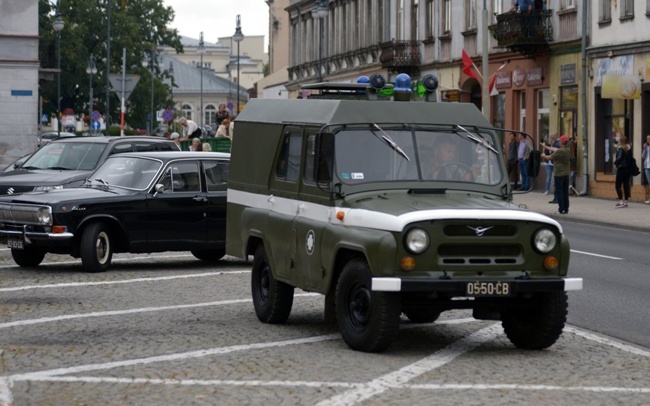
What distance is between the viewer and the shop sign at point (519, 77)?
47.7 m

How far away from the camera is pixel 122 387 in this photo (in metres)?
9.56

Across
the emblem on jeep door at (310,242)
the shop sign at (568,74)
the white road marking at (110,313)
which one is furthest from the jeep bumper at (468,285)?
the shop sign at (568,74)

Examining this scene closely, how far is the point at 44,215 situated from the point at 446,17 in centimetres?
3841

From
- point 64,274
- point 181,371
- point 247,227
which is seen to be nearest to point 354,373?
point 181,371

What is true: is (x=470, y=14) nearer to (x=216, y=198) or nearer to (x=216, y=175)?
(x=216, y=175)

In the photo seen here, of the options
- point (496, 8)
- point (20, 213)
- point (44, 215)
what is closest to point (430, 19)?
point (496, 8)

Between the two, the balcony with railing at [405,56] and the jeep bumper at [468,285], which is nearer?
the jeep bumper at [468,285]

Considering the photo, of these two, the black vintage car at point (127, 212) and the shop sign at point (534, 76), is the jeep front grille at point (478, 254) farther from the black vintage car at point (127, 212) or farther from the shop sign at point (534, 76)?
the shop sign at point (534, 76)

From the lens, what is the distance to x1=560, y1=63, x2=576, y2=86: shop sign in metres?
43.8

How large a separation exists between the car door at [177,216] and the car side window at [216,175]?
0.20 metres

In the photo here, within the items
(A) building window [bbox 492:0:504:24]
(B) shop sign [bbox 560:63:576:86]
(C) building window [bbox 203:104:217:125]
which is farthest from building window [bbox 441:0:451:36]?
(C) building window [bbox 203:104:217:125]

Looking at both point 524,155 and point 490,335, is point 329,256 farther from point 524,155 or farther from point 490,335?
point 524,155

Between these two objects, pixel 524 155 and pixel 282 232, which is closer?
pixel 282 232

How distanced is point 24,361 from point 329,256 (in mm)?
2532
